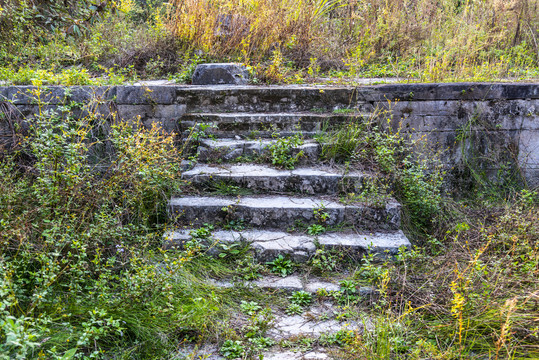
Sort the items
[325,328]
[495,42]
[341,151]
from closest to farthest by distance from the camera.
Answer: [325,328] → [341,151] → [495,42]

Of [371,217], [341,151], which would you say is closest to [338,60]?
[341,151]

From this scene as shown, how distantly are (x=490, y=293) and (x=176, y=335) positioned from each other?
1983 mm

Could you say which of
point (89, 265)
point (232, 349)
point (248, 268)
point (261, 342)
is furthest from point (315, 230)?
point (89, 265)

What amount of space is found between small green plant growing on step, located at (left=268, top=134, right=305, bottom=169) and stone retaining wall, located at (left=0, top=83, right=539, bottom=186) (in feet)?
2.96

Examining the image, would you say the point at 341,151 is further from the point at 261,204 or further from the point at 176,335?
the point at 176,335

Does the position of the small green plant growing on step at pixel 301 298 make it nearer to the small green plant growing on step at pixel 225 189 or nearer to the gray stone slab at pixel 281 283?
the gray stone slab at pixel 281 283

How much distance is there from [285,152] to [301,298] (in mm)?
1772

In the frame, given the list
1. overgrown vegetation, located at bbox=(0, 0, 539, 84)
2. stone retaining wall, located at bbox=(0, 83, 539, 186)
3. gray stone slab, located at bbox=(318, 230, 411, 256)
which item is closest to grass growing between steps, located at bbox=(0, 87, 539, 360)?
gray stone slab, located at bbox=(318, 230, 411, 256)

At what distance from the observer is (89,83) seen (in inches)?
196

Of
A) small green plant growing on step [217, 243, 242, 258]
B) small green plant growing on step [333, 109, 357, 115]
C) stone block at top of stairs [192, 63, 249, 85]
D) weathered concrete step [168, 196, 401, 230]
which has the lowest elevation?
small green plant growing on step [217, 243, 242, 258]

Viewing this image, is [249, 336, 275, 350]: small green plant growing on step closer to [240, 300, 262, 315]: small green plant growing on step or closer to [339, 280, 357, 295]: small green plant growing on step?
[240, 300, 262, 315]: small green plant growing on step

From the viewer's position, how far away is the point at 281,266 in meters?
3.37

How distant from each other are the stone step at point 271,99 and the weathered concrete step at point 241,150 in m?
0.70

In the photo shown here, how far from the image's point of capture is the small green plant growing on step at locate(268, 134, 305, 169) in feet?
14.0
